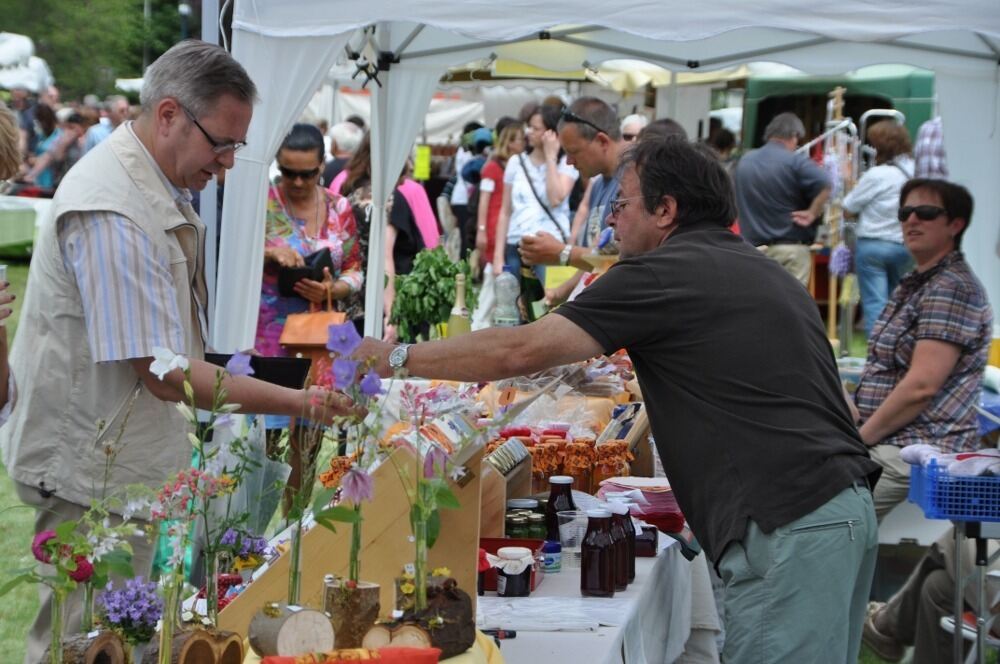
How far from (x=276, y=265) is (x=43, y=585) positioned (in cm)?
284

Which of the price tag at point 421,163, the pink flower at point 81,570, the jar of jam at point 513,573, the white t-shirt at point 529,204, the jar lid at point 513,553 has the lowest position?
the jar of jam at point 513,573

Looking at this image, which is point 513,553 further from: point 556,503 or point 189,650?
point 189,650

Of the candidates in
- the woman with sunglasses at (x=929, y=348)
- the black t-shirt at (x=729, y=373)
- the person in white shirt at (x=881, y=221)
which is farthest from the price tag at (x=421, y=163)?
the black t-shirt at (x=729, y=373)

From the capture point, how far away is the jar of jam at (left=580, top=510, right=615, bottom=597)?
8.34 ft

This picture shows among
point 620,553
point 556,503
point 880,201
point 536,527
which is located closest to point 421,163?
point 880,201

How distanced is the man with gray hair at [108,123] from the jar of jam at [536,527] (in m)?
10.3

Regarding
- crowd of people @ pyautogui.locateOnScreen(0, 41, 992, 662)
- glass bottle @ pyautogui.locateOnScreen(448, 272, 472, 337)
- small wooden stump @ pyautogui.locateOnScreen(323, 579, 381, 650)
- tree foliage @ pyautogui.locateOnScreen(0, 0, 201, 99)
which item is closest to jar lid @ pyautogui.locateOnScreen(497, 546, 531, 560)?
crowd of people @ pyautogui.locateOnScreen(0, 41, 992, 662)

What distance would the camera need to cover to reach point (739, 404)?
2.40 m

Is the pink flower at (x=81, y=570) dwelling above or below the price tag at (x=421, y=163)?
below

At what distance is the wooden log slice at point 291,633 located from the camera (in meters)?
1.72

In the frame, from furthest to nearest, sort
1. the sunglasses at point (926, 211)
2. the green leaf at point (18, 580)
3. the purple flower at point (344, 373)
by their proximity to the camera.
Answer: the sunglasses at point (926, 211) < the purple flower at point (344, 373) < the green leaf at point (18, 580)

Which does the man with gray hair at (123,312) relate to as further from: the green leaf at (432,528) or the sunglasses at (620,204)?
the sunglasses at (620,204)

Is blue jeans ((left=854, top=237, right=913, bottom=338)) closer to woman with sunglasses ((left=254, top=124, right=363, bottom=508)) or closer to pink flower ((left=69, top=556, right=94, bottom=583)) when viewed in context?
woman with sunglasses ((left=254, top=124, right=363, bottom=508))

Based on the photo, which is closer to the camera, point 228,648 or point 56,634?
point 56,634
